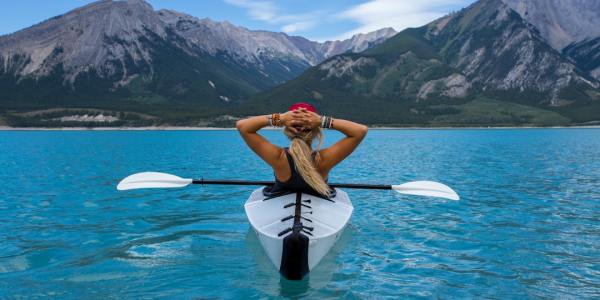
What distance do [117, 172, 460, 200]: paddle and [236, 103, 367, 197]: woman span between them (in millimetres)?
4070

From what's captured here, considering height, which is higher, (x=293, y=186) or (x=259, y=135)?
(x=259, y=135)

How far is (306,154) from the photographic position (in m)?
10.9

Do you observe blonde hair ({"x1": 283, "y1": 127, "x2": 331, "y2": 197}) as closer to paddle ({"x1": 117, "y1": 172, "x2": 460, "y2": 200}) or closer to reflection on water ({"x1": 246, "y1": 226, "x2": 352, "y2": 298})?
reflection on water ({"x1": 246, "y1": 226, "x2": 352, "y2": 298})

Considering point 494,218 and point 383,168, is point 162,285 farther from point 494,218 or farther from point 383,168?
point 383,168

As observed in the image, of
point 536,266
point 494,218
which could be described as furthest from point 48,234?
point 494,218

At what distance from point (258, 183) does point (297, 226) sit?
6051 mm

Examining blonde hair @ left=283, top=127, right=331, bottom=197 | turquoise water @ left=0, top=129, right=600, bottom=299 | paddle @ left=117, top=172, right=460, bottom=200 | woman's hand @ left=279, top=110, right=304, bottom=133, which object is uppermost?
woman's hand @ left=279, top=110, right=304, bottom=133

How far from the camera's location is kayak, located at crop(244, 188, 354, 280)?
9.91m

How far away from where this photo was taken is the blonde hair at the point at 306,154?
422 inches

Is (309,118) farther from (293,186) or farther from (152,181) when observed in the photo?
(152,181)

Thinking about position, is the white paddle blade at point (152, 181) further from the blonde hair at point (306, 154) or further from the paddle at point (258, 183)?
the blonde hair at point (306, 154)

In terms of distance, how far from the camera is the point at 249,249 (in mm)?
14570

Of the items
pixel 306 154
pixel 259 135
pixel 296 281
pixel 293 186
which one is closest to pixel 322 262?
pixel 296 281

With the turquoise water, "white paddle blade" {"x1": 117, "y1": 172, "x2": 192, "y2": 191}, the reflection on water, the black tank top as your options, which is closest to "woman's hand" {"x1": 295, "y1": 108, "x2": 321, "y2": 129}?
the black tank top
